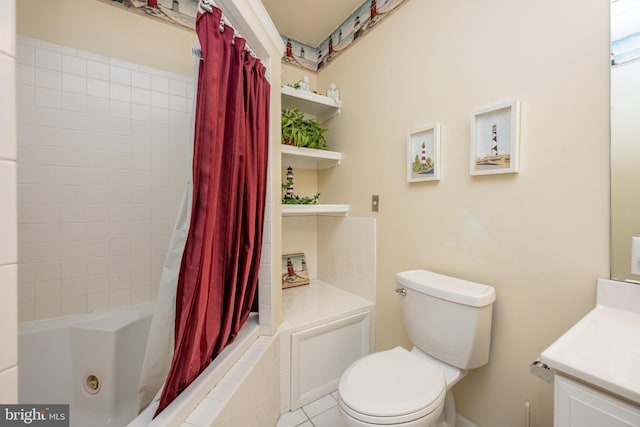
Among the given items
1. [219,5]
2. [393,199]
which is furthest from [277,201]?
[219,5]

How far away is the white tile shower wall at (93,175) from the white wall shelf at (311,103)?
2.21ft

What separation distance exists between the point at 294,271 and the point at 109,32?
1.96 metres

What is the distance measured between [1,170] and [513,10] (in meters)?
1.66

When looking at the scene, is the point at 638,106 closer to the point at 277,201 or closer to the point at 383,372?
the point at 383,372

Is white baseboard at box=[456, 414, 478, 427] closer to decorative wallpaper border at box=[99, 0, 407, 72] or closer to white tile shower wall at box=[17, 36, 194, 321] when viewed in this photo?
white tile shower wall at box=[17, 36, 194, 321]

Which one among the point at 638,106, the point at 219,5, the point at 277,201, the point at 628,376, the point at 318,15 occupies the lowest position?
the point at 628,376

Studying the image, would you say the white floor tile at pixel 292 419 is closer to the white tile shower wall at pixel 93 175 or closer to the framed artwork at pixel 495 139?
the white tile shower wall at pixel 93 175

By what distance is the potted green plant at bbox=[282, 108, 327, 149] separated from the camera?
1.81 m

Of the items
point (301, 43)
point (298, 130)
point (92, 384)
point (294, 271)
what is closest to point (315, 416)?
point (294, 271)

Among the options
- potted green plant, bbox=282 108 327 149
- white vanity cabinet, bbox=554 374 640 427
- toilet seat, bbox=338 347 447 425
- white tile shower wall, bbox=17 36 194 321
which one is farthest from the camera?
potted green plant, bbox=282 108 327 149

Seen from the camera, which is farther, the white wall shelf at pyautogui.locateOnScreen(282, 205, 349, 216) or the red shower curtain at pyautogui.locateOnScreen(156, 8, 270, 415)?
the white wall shelf at pyautogui.locateOnScreen(282, 205, 349, 216)

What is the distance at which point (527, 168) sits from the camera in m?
1.05

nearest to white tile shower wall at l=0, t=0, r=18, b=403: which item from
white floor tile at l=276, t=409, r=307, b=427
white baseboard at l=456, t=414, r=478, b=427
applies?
white floor tile at l=276, t=409, r=307, b=427

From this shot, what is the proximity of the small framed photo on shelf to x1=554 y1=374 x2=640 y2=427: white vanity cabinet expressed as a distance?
1683 millimetres
